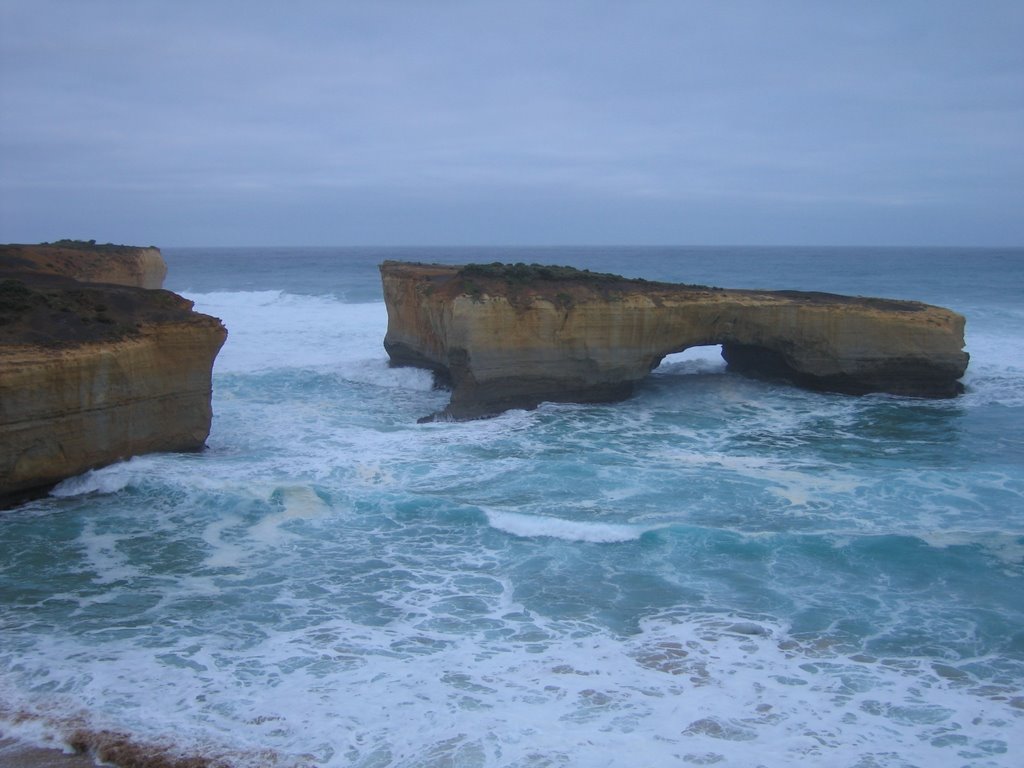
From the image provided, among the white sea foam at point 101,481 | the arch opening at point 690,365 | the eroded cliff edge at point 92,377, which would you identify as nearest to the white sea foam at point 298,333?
the arch opening at point 690,365

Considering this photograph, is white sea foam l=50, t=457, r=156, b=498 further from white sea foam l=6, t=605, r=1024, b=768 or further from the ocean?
white sea foam l=6, t=605, r=1024, b=768

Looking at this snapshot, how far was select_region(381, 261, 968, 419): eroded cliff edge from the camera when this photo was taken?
17.7 m

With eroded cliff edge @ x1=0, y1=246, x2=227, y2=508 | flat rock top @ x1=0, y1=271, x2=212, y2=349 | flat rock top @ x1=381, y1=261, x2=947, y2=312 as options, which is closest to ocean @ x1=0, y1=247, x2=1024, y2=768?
eroded cliff edge @ x1=0, y1=246, x2=227, y2=508

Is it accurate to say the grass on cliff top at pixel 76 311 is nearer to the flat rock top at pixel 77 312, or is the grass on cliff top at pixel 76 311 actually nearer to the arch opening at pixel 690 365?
the flat rock top at pixel 77 312

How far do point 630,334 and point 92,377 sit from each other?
411 inches

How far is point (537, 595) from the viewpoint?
9430mm

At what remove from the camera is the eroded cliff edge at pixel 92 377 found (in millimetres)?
11602

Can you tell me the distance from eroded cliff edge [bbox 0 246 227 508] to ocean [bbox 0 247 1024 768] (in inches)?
19.1

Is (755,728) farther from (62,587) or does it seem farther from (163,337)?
(163,337)

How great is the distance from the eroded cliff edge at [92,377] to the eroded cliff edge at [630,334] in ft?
17.4

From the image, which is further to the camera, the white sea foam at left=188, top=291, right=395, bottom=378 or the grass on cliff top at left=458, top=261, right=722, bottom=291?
the white sea foam at left=188, top=291, right=395, bottom=378

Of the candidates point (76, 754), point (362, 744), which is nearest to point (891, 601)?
point (362, 744)

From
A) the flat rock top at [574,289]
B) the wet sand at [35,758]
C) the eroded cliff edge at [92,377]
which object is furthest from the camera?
the flat rock top at [574,289]

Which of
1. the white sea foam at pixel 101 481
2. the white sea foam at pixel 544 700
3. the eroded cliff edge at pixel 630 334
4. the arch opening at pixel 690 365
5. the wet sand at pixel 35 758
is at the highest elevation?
the eroded cliff edge at pixel 630 334
